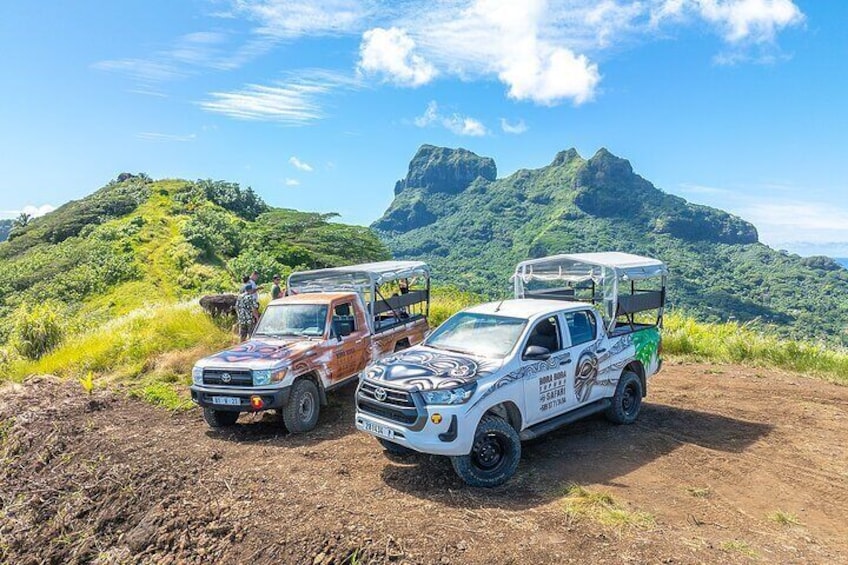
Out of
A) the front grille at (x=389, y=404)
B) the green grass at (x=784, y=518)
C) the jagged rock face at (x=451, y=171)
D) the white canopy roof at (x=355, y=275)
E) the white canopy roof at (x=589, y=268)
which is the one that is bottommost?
the green grass at (x=784, y=518)

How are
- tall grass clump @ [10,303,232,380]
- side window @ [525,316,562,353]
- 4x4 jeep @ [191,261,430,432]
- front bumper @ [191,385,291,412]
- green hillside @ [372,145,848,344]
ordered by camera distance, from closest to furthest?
side window @ [525,316,562,353] → front bumper @ [191,385,291,412] → 4x4 jeep @ [191,261,430,432] → tall grass clump @ [10,303,232,380] → green hillside @ [372,145,848,344]

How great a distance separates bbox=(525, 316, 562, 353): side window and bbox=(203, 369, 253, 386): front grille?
4017 mm

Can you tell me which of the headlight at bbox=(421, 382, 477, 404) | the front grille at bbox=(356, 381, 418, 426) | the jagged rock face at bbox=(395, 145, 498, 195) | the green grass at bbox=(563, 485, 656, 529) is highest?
the jagged rock face at bbox=(395, 145, 498, 195)

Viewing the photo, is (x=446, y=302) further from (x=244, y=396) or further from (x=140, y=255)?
(x=140, y=255)

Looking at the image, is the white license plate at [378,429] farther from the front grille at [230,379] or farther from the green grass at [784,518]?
the green grass at [784,518]

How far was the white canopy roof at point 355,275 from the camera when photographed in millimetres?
10172

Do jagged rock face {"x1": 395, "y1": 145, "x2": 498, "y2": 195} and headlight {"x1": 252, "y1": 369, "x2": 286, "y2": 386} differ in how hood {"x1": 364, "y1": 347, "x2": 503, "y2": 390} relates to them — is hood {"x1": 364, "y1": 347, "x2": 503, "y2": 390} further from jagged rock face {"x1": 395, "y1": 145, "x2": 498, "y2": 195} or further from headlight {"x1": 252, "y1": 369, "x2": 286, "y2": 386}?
jagged rock face {"x1": 395, "y1": 145, "x2": 498, "y2": 195}

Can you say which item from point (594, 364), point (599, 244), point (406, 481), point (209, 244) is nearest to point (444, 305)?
point (594, 364)

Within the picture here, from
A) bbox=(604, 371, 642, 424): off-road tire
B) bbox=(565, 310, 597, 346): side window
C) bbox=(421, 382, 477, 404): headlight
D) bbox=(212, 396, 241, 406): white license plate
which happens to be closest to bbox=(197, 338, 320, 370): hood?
bbox=(212, 396, 241, 406): white license plate

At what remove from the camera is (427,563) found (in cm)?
457

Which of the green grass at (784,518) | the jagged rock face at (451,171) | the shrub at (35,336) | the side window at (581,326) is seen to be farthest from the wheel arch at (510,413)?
the jagged rock face at (451,171)

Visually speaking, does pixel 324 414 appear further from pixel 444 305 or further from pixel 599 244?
pixel 599 244

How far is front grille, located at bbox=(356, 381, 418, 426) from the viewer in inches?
235

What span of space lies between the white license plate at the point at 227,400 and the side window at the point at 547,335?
4200mm
